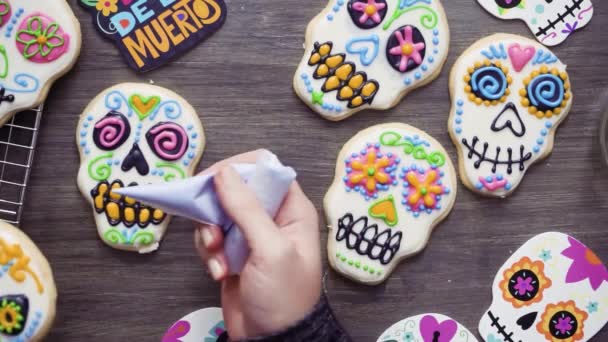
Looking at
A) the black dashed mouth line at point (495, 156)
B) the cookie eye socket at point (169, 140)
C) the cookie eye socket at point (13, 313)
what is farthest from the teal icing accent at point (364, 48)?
the cookie eye socket at point (13, 313)

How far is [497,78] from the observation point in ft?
3.63

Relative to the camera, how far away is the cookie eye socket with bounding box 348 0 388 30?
3.53 ft

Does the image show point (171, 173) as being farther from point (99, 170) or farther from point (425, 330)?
point (425, 330)

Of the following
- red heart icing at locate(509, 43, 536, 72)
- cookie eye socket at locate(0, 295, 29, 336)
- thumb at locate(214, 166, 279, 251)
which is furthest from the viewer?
red heart icing at locate(509, 43, 536, 72)

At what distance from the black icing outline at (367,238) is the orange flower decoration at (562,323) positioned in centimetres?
32

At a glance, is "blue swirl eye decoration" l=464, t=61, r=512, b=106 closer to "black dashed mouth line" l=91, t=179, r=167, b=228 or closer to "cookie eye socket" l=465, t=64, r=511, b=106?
"cookie eye socket" l=465, t=64, r=511, b=106

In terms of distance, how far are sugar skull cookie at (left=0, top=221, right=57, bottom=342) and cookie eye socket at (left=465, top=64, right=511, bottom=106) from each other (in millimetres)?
810

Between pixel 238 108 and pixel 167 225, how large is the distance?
241 mm

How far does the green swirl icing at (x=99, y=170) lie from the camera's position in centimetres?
105

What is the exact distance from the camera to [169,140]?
106cm

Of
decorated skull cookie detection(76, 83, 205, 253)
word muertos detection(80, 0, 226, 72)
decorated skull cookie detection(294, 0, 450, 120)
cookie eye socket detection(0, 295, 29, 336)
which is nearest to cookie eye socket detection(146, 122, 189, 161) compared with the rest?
decorated skull cookie detection(76, 83, 205, 253)

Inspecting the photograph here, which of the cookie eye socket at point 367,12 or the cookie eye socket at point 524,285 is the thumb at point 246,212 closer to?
the cookie eye socket at point 367,12

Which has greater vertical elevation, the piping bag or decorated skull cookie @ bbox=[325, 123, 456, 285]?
the piping bag

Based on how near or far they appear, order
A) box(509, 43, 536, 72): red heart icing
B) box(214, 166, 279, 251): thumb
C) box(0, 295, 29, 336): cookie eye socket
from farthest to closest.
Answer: box(509, 43, 536, 72): red heart icing < box(0, 295, 29, 336): cookie eye socket < box(214, 166, 279, 251): thumb
